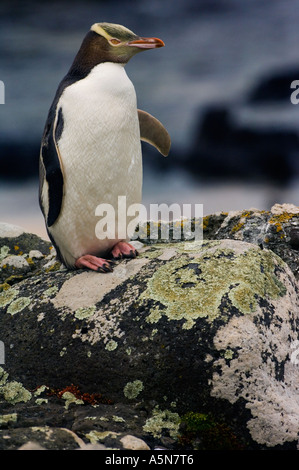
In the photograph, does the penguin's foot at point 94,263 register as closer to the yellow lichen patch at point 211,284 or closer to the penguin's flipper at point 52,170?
the penguin's flipper at point 52,170

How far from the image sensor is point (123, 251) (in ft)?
17.0

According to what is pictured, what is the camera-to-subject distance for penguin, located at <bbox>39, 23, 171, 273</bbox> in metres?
4.76

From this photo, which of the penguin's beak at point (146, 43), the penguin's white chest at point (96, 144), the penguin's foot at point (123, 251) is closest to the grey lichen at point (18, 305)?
the penguin's white chest at point (96, 144)

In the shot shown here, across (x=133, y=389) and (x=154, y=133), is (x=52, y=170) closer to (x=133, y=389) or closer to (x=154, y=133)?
(x=154, y=133)

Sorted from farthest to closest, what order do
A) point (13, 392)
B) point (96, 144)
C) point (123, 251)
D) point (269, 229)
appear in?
point (269, 229) → point (123, 251) → point (96, 144) → point (13, 392)

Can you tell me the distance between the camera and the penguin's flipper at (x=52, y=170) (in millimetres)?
4871

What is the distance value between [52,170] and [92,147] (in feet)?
1.67

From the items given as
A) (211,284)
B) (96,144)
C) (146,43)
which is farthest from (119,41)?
(211,284)

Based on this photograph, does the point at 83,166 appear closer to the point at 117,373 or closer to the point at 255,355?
the point at 117,373

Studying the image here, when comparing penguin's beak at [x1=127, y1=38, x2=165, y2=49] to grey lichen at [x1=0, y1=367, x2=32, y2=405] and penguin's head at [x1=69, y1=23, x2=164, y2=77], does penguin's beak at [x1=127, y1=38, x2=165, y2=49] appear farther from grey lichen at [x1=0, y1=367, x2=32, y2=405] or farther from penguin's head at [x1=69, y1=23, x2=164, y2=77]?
grey lichen at [x1=0, y1=367, x2=32, y2=405]

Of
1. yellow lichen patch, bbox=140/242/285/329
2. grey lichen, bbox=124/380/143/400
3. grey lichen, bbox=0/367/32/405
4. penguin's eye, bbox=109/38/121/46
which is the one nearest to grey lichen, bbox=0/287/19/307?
grey lichen, bbox=0/367/32/405

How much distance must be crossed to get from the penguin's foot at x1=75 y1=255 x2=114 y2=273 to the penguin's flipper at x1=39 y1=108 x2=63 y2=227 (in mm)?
535

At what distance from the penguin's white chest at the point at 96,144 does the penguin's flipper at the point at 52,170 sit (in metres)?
0.06

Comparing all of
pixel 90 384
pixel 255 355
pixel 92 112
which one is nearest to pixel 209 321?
pixel 255 355
